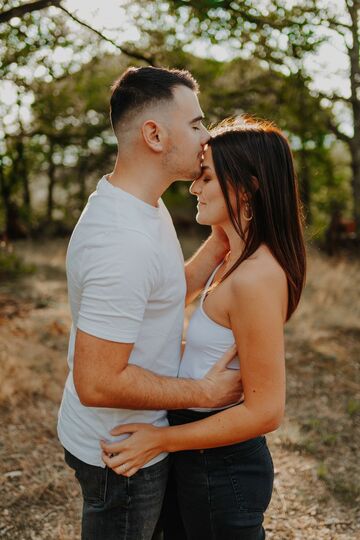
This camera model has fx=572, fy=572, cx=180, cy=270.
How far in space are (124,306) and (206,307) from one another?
0.41m

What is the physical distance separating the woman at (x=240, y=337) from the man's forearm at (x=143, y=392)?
10 cm

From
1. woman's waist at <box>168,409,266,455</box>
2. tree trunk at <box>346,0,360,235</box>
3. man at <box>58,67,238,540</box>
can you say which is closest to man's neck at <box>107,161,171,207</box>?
man at <box>58,67,238,540</box>

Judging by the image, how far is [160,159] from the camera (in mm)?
1909

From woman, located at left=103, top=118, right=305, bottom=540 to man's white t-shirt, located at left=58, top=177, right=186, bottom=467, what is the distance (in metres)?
0.10

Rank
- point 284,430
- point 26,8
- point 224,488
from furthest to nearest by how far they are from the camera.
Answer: point 284,430
point 26,8
point 224,488

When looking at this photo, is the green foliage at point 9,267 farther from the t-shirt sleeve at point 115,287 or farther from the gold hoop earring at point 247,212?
the t-shirt sleeve at point 115,287

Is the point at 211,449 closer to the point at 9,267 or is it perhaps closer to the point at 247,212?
the point at 247,212

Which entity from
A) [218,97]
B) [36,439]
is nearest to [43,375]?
[36,439]

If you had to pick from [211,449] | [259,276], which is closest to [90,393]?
[211,449]

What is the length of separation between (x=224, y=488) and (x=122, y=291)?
777 mm

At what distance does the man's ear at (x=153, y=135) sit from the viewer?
1877mm

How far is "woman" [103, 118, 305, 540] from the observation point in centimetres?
177

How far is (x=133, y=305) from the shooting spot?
Result: 1.62 metres

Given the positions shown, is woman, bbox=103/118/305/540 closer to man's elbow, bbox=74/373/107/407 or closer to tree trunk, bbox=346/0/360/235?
man's elbow, bbox=74/373/107/407
